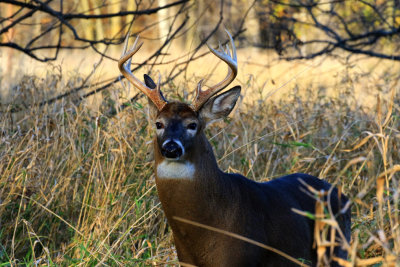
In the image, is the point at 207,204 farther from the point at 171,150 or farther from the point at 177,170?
the point at 171,150

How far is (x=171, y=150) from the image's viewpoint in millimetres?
3555

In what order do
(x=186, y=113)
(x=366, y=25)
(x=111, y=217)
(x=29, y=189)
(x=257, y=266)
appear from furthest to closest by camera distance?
(x=366, y=25)
(x=29, y=189)
(x=111, y=217)
(x=186, y=113)
(x=257, y=266)

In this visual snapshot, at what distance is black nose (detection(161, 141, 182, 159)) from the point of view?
3.56 meters

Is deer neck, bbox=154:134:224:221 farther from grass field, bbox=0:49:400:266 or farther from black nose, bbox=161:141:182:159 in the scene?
grass field, bbox=0:49:400:266

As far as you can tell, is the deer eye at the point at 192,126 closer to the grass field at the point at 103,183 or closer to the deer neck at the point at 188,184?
the deer neck at the point at 188,184

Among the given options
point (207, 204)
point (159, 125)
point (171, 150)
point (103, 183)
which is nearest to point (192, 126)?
point (159, 125)

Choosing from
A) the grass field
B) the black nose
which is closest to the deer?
the black nose

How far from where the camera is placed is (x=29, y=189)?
16.0ft

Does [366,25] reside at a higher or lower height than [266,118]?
higher

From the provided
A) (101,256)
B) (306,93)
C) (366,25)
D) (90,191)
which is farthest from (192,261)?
(366,25)

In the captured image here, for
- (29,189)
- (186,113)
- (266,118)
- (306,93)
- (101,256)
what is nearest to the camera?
(186,113)

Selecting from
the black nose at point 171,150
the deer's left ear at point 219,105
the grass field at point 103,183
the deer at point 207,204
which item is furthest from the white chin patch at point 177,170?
the grass field at point 103,183

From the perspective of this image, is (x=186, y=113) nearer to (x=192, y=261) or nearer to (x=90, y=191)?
(x=192, y=261)

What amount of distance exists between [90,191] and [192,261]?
1.64 metres
